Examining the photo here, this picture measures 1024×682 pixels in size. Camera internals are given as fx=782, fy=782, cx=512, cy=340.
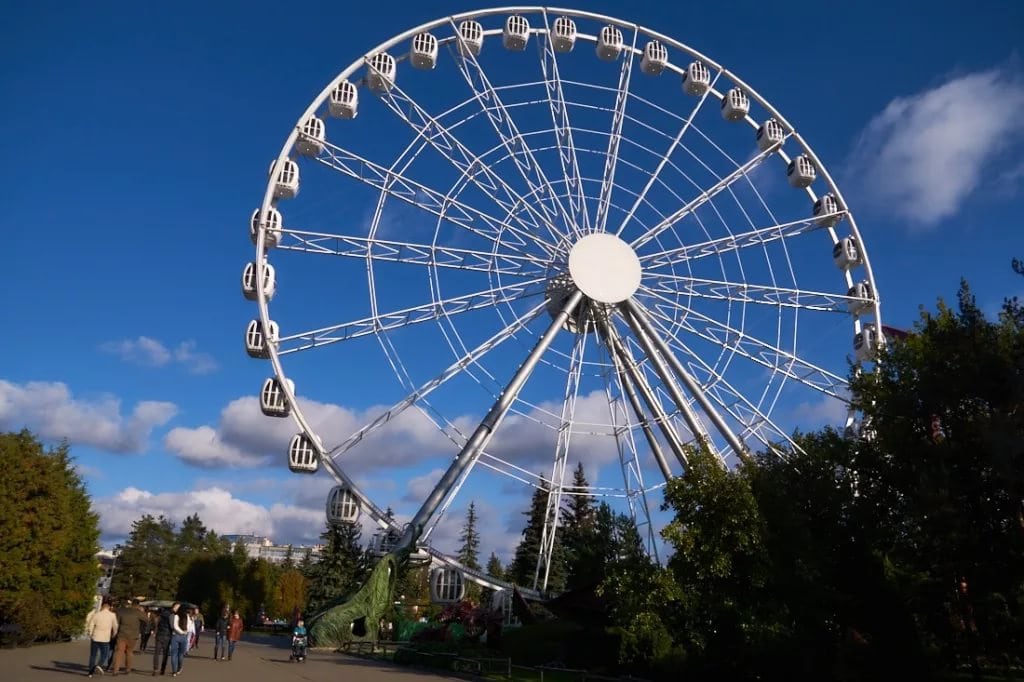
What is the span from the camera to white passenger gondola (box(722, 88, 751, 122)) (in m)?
29.8

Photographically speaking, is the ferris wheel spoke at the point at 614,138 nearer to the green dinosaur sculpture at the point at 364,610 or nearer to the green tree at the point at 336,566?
the green dinosaur sculpture at the point at 364,610

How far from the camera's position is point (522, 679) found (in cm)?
1867

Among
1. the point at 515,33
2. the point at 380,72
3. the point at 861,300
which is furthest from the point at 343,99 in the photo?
the point at 861,300

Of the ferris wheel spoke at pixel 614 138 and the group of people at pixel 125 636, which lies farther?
the ferris wheel spoke at pixel 614 138

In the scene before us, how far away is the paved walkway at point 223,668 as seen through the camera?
1407cm

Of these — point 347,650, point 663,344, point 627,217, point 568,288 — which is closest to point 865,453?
point 663,344

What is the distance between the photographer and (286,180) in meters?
24.7

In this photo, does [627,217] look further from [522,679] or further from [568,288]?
[522,679]

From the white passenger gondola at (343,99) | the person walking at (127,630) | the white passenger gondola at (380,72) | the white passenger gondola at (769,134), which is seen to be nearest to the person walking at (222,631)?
the person walking at (127,630)

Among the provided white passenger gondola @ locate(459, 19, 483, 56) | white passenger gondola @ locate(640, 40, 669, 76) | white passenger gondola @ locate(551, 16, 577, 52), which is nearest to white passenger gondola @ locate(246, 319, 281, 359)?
white passenger gondola @ locate(459, 19, 483, 56)

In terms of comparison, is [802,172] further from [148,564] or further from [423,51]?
[148,564]

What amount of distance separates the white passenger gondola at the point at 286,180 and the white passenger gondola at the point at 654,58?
13.8 m

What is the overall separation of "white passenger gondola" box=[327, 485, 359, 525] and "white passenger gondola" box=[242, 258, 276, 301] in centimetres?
627

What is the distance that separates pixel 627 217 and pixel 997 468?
1649cm
